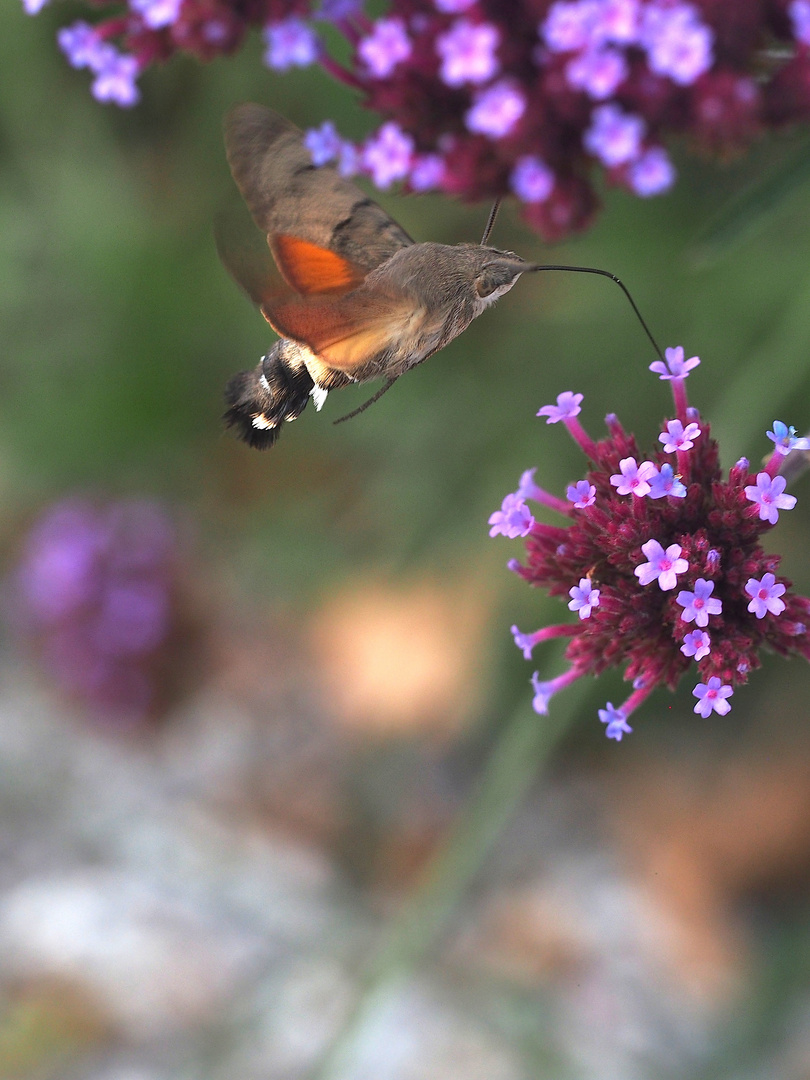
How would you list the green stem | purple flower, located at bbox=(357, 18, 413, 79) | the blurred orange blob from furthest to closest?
the blurred orange blob < the green stem < purple flower, located at bbox=(357, 18, 413, 79)

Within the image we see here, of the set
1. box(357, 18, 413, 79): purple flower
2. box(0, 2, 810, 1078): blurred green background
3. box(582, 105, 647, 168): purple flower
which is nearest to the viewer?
box(582, 105, 647, 168): purple flower

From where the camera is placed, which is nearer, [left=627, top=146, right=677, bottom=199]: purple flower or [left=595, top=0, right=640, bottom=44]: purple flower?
[left=595, top=0, right=640, bottom=44]: purple flower

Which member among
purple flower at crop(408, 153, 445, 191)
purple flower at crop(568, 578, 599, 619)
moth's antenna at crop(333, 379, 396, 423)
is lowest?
purple flower at crop(568, 578, 599, 619)

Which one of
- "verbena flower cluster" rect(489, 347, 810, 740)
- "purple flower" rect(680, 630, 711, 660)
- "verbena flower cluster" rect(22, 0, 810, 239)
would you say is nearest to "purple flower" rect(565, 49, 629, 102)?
"verbena flower cluster" rect(22, 0, 810, 239)

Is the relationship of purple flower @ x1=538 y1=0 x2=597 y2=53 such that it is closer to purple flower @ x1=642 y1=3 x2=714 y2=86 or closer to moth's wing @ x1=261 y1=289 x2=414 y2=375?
purple flower @ x1=642 y1=3 x2=714 y2=86

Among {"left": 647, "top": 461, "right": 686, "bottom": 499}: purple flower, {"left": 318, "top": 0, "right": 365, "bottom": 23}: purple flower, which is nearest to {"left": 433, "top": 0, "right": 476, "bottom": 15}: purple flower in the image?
{"left": 318, "top": 0, "right": 365, "bottom": 23}: purple flower

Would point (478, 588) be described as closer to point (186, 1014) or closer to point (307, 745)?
point (307, 745)

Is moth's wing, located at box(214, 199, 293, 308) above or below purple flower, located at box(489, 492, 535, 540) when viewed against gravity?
above

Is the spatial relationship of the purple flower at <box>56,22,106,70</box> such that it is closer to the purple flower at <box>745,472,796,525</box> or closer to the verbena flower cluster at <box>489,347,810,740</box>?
the verbena flower cluster at <box>489,347,810,740</box>
